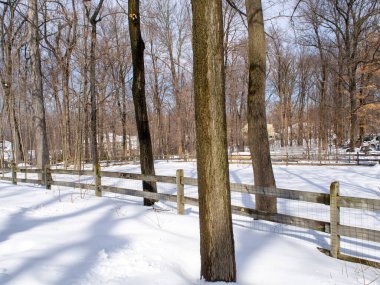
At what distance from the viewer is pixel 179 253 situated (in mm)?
5094

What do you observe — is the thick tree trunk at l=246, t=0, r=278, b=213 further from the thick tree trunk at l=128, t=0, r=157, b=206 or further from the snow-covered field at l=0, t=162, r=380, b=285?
the thick tree trunk at l=128, t=0, r=157, b=206

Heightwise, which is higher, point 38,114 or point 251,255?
point 38,114

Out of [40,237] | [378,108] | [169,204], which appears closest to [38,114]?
[169,204]

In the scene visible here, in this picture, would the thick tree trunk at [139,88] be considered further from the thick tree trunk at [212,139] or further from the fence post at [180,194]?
the thick tree trunk at [212,139]

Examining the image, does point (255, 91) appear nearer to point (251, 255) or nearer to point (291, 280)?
point (251, 255)

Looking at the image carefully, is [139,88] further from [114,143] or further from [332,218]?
[114,143]

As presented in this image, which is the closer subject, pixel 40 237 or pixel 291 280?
pixel 291 280

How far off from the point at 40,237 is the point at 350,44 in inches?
1402

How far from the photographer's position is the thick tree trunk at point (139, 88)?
8461 mm

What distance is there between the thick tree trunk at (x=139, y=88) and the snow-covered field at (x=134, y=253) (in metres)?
1.48

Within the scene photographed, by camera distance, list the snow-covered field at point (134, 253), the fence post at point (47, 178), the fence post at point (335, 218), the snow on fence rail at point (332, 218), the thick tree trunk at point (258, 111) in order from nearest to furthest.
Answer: the snow-covered field at point (134, 253) → the snow on fence rail at point (332, 218) → the fence post at point (335, 218) → the thick tree trunk at point (258, 111) → the fence post at point (47, 178)

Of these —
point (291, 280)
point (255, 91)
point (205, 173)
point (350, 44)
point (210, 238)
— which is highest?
point (350, 44)

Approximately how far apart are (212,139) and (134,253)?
2.12 m

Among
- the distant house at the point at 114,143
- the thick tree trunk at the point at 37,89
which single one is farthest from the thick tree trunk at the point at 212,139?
the distant house at the point at 114,143
